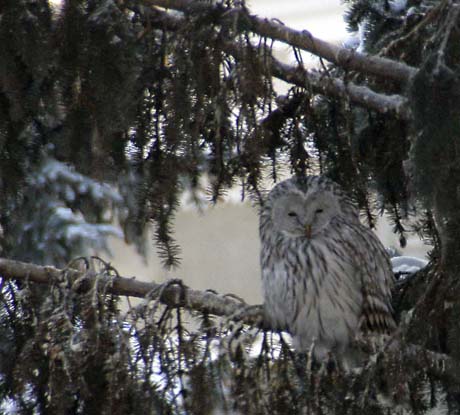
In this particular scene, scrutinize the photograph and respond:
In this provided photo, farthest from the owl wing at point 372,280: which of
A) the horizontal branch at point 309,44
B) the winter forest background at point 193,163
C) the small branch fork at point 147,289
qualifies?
the horizontal branch at point 309,44

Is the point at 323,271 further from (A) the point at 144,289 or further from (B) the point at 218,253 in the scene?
(B) the point at 218,253

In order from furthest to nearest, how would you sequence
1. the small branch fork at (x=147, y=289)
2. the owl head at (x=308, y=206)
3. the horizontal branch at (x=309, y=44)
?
the owl head at (x=308, y=206) → the small branch fork at (x=147, y=289) → the horizontal branch at (x=309, y=44)

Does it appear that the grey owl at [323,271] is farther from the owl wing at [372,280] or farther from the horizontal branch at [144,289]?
the horizontal branch at [144,289]

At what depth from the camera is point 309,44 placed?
313 centimetres

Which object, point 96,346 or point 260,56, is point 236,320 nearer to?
point 96,346

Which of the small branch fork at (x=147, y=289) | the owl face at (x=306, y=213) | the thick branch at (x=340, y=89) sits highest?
the thick branch at (x=340, y=89)

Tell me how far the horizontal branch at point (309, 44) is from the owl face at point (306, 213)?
4.15 ft

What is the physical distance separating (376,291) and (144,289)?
45.9 inches

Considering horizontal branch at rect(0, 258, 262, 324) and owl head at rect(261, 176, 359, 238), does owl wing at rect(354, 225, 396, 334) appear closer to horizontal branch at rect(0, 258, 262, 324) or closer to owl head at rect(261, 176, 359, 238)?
owl head at rect(261, 176, 359, 238)

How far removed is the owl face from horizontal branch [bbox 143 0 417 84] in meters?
1.27

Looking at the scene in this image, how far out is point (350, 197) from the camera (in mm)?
4406

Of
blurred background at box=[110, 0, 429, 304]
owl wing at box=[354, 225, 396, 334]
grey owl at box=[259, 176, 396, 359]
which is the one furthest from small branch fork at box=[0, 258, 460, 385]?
blurred background at box=[110, 0, 429, 304]

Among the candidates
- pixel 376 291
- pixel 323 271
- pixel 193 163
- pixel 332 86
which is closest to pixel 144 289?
pixel 193 163

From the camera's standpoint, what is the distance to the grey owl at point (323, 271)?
4195 millimetres
